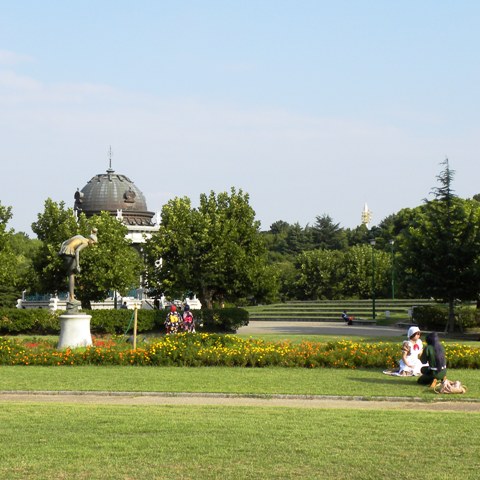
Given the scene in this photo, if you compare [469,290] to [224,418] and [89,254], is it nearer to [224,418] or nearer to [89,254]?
[89,254]

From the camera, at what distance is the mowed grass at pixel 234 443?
934cm

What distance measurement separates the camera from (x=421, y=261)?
4569cm

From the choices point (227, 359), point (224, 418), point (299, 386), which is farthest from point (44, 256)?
point (224, 418)

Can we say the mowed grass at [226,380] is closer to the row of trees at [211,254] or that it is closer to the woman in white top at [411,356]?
the woman in white top at [411,356]

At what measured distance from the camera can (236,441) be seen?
36.3ft

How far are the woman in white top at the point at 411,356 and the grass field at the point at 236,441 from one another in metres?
3.24

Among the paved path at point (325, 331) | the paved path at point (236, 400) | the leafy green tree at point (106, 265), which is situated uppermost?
the leafy green tree at point (106, 265)

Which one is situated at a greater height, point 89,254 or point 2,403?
point 89,254

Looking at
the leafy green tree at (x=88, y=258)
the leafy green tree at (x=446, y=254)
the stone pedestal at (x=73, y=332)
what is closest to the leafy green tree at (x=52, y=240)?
the leafy green tree at (x=88, y=258)

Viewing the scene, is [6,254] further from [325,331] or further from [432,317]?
[432,317]

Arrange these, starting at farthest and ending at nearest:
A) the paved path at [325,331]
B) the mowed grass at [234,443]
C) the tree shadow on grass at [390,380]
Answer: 1. the paved path at [325,331]
2. the tree shadow on grass at [390,380]
3. the mowed grass at [234,443]

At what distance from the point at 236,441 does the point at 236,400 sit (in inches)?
216

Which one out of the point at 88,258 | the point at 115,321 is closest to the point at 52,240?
the point at 88,258

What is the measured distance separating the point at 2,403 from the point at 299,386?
629 cm
